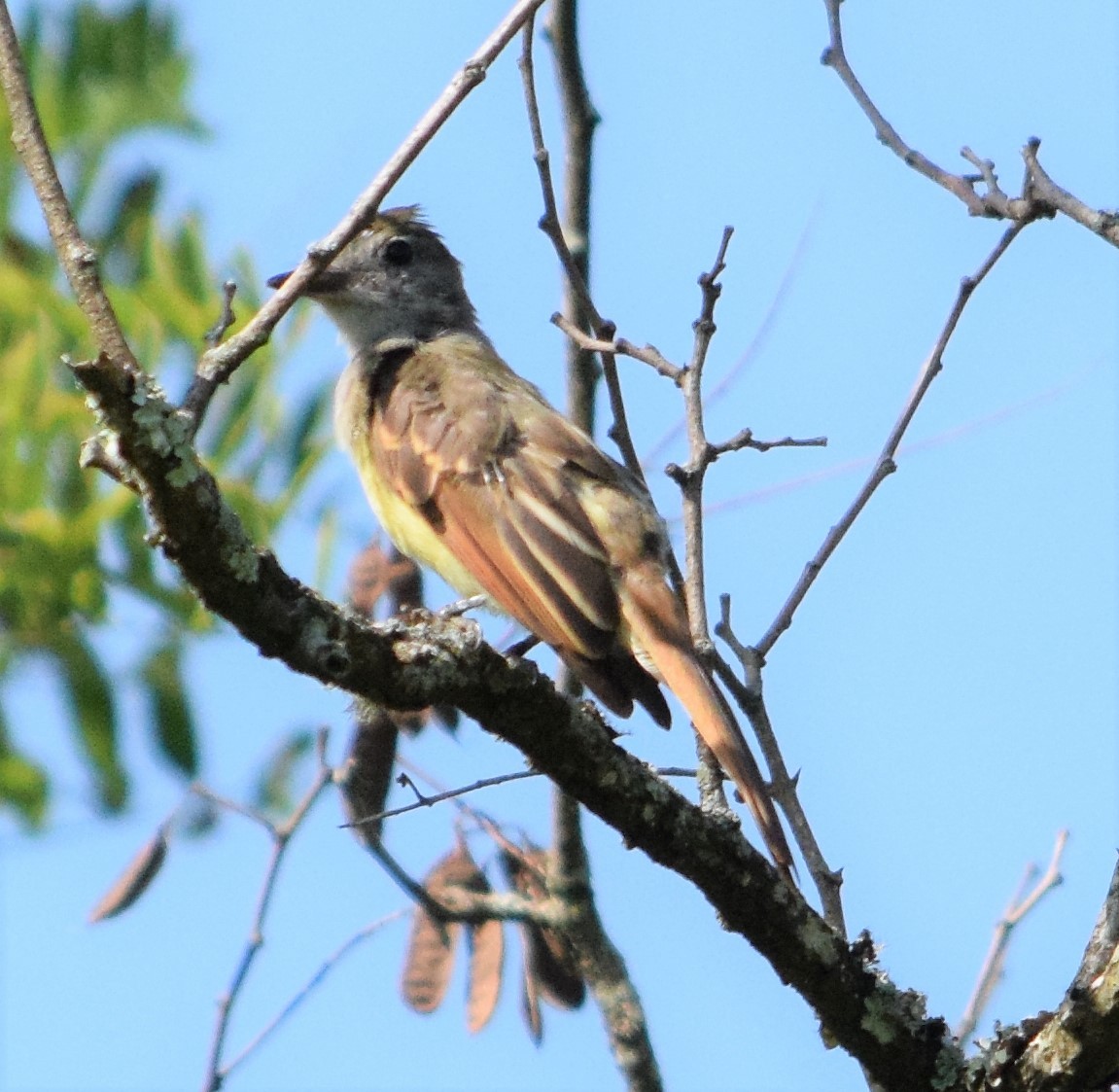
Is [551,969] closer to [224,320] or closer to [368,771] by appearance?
[368,771]

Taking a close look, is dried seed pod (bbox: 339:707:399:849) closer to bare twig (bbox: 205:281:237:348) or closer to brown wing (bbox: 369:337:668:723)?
brown wing (bbox: 369:337:668:723)

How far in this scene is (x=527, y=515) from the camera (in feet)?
19.9

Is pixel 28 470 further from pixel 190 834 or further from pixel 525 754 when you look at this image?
pixel 525 754

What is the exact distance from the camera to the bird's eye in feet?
26.6

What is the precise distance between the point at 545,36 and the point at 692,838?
2.78 metres

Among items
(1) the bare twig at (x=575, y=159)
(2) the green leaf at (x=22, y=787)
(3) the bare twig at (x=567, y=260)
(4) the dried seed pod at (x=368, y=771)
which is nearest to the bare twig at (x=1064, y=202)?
(3) the bare twig at (x=567, y=260)

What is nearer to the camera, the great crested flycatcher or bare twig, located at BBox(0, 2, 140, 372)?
bare twig, located at BBox(0, 2, 140, 372)

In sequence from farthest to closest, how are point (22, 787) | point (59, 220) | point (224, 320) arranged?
point (22, 787) < point (224, 320) < point (59, 220)

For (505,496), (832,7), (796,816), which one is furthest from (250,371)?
(796,816)

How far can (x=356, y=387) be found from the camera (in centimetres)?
721

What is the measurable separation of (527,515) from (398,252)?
243 centimetres

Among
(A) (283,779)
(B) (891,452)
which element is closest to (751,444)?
(B) (891,452)

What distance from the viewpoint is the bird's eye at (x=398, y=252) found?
809cm

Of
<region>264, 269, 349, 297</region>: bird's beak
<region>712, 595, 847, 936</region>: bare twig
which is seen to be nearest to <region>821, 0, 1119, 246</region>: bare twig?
<region>712, 595, 847, 936</region>: bare twig
